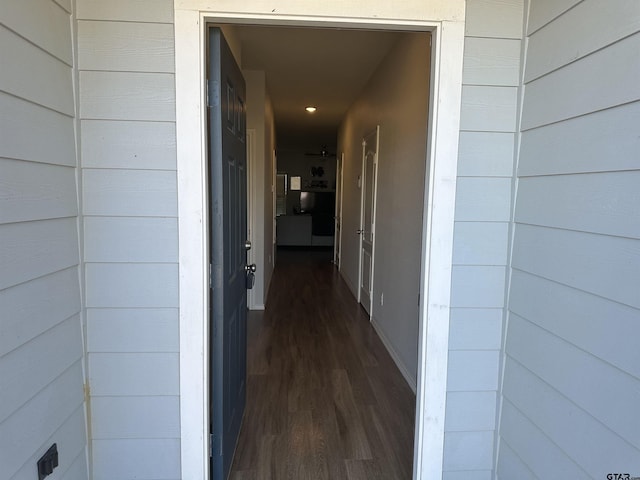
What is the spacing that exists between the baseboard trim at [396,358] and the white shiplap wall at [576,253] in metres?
1.25

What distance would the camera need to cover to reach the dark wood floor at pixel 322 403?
83.5 inches

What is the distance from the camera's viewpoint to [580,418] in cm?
129

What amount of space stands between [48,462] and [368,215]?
395 centimetres

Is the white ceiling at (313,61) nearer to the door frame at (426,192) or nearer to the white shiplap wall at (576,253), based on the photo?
the door frame at (426,192)

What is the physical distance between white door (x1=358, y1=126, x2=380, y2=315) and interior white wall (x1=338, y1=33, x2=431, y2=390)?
0.58 feet

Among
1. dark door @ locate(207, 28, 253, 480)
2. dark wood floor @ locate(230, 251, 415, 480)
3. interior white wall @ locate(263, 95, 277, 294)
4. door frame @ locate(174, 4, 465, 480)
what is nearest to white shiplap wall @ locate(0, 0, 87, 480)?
door frame @ locate(174, 4, 465, 480)

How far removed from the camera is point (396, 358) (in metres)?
3.38

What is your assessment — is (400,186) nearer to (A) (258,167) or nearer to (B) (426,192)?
(B) (426,192)

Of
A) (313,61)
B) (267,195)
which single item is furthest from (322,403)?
(313,61)

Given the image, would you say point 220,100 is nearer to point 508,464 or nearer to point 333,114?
point 508,464

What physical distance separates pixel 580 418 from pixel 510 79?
1.27 metres

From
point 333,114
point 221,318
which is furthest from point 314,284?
point 221,318

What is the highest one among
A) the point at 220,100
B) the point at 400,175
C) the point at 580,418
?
the point at 220,100

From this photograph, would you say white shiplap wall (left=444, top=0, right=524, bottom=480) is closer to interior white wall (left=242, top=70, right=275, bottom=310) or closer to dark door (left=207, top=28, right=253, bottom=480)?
dark door (left=207, top=28, right=253, bottom=480)
